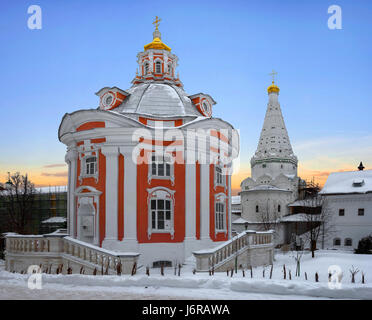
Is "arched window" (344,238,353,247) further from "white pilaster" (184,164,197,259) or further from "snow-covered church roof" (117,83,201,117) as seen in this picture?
"white pilaster" (184,164,197,259)

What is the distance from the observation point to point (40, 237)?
16.6 m

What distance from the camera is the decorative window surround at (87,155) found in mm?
19812

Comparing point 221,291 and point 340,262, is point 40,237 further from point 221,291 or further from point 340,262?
point 340,262

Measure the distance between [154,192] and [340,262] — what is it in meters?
10.9

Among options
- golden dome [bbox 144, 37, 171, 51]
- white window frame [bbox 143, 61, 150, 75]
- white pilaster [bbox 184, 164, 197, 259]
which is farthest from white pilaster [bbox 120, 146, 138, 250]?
golden dome [bbox 144, 37, 171, 51]

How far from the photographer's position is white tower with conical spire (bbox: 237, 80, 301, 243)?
46.8 meters

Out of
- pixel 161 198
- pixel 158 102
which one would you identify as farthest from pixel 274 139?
pixel 161 198

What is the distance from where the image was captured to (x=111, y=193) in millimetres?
19031

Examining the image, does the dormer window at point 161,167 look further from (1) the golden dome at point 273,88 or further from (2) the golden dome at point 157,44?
(1) the golden dome at point 273,88

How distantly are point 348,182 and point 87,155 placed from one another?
98.7ft

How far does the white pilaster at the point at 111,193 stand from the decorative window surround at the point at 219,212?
583 centimetres

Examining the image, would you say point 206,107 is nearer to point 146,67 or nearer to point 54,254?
point 146,67

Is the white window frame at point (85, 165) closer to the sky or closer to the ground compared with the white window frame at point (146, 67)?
closer to the ground

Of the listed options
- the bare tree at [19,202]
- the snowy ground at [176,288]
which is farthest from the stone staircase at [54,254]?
the bare tree at [19,202]
